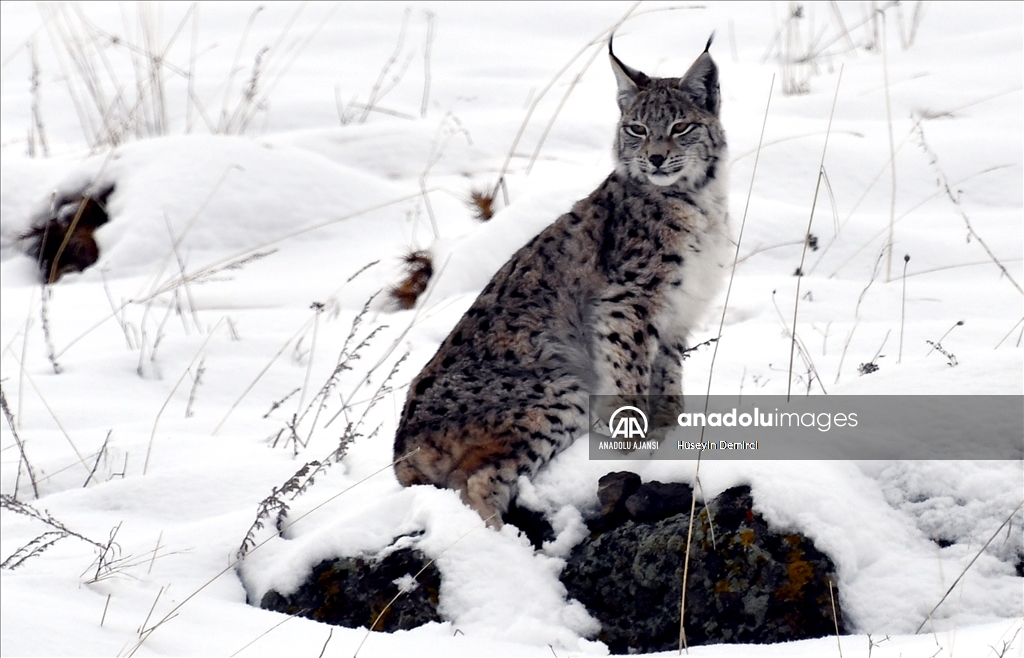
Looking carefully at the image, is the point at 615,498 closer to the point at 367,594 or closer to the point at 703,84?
the point at 367,594

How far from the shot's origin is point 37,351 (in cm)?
602

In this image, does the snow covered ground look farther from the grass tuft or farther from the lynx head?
the lynx head

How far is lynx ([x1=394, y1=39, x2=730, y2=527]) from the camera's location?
12.1 ft

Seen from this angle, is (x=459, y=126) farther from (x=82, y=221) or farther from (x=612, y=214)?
(x=612, y=214)

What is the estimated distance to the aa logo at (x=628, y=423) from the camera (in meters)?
3.80

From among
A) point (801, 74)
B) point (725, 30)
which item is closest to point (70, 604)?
point (801, 74)

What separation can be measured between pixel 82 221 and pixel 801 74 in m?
6.55

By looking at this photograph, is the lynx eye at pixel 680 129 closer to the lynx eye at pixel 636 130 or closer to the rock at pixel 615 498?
the lynx eye at pixel 636 130

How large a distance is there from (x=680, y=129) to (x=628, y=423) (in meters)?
1.30

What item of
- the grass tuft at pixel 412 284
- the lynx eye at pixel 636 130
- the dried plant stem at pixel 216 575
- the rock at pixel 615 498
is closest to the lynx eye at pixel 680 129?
the lynx eye at pixel 636 130

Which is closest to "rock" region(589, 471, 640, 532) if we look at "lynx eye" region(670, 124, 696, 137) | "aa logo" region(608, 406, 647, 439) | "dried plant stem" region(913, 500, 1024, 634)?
"aa logo" region(608, 406, 647, 439)

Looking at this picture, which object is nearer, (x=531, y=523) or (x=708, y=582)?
(x=708, y=582)

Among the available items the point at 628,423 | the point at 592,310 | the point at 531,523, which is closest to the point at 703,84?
the point at 592,310

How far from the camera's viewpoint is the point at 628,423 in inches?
150
